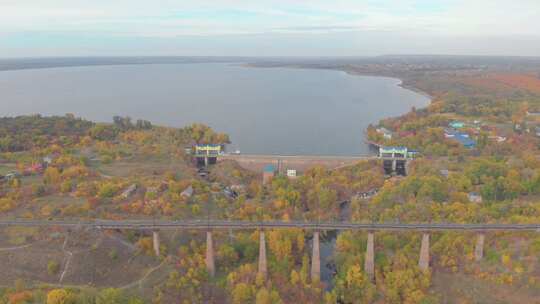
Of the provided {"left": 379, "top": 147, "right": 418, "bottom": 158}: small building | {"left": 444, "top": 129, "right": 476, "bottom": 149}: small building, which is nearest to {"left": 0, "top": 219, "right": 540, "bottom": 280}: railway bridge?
{"left": 379, "top": 147, "right": 418, "bottom": 158}: small building

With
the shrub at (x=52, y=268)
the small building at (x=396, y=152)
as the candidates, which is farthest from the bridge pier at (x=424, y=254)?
the small building at (x=396, y=152)

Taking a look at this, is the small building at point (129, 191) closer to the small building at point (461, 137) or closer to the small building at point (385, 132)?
the small building at point (385, 132)

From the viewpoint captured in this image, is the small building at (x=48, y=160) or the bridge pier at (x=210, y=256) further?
the small building at (x=48, y=160)

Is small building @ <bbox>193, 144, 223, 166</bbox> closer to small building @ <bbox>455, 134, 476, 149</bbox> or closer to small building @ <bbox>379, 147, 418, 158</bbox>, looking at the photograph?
small building @ <bbox>379, 147, 418, 158</bbox>

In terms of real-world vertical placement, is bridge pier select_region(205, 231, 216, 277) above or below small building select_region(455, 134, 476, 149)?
below

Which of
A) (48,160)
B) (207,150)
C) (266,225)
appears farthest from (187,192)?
(48,160)
